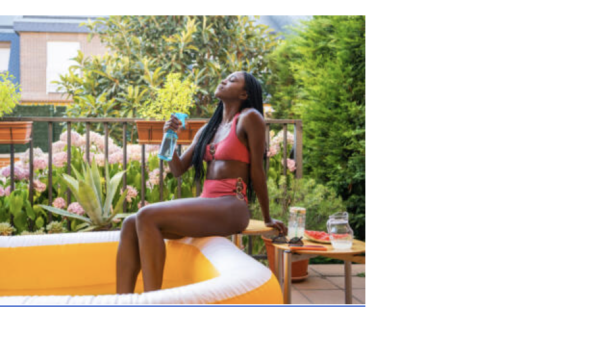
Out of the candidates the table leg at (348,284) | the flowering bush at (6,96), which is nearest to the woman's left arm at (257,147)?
the table leg at (348,284)

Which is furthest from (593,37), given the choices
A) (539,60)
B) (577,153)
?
(577,153)

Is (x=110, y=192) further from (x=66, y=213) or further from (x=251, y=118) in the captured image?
(x=251, y=118)

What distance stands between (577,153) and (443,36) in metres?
0.42

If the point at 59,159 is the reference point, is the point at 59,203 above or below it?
below

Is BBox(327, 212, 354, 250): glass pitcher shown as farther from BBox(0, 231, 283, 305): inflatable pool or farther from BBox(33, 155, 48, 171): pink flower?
BBox(33, 155, 48, 171): pink flower

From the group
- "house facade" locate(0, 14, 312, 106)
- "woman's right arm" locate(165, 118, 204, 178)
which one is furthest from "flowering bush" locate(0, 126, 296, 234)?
"house facade" locate(0, 14, 312, 106)

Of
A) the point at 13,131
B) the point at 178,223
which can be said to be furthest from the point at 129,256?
the point at 13,131

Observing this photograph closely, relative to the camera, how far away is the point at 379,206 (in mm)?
1255

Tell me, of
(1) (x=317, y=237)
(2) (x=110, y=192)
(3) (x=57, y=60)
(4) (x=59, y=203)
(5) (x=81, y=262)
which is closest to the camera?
(1) (x=317, y=237)

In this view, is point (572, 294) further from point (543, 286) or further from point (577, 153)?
point (577, 153)

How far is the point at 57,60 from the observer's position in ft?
23.9

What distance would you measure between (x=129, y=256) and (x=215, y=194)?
474 millimetres

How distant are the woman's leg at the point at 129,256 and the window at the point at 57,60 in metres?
4.78

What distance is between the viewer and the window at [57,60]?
269 inches
